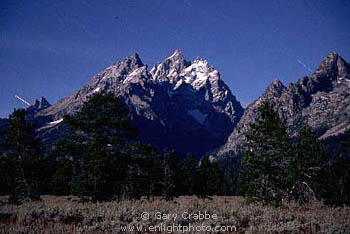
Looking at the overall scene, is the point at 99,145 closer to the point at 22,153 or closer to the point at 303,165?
the point at 22,153

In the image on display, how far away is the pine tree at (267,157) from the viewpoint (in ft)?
74.0

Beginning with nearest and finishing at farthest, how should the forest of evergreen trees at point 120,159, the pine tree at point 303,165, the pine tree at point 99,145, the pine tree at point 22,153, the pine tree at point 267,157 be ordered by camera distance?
the pine tree at point 99,145, the forest of evergreen trees at point 120,159, the pine tree at point 267,157, the pine tree at point 303,165, the pine tree at point 22,153

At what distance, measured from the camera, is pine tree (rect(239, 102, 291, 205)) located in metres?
22.5

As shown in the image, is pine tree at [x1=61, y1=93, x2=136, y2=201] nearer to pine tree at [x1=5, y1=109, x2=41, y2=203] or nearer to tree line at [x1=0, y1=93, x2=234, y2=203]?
tree line at [x1=0, y1=93, x2=234, y2=203]

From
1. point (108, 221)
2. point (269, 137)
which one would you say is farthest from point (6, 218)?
point (269, 137)

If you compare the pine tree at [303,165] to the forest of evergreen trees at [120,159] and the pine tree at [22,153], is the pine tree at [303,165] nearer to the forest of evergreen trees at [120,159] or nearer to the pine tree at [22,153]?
the forest of evergreen trees at [120,159]

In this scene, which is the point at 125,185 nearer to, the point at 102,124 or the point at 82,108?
the point at 102,124

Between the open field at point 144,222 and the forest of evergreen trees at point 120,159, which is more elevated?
the forest of evergreen trees at point 120,159

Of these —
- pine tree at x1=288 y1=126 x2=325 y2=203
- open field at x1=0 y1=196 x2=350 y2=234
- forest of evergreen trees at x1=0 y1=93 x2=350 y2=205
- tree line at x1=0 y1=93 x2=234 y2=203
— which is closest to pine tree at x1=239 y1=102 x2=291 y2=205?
forest of evergreen trees at x1=0 y1=93 x2=350 y2=205

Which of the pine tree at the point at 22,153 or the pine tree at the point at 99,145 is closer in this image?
the pine tree at the point at 99,145

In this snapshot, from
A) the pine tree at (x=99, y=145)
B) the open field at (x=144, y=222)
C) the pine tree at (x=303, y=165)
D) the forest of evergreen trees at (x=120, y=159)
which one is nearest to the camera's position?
the open field at (x=144, y=222)

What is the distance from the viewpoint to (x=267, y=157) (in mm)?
22969

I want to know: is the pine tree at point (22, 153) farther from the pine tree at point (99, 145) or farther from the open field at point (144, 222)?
the open field at point (144, 222)

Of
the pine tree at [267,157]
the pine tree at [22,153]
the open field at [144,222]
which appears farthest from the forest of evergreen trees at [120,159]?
the open field at [144,222]
